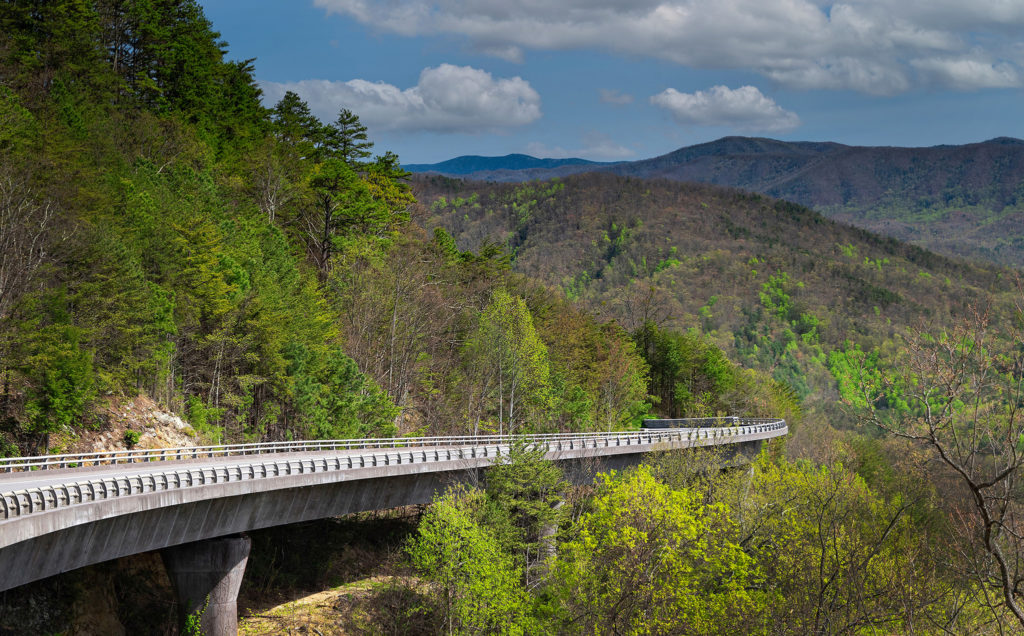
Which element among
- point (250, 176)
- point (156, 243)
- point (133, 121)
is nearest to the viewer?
point (156, 243)

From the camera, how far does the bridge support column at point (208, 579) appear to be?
3259cm

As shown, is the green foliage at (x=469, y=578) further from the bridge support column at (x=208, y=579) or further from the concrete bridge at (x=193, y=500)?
the bridge support column at (x=208, y=579)

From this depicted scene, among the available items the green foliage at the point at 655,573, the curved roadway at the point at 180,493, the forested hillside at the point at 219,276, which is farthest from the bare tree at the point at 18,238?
the green foliage at the point at 655,573

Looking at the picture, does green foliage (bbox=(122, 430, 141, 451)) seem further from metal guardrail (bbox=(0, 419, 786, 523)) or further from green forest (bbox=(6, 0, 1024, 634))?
metal guardrail (bbox=(0, 419, 786, 523))

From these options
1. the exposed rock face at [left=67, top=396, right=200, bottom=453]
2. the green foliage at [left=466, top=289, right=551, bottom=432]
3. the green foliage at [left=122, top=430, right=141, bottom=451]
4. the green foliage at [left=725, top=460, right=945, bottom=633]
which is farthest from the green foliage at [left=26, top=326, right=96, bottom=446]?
the green foliage at [left=466, top=289, right=551, bottom=432]

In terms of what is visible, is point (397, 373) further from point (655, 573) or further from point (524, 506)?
point (655, 573)

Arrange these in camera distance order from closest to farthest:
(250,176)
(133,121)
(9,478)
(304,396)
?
1. (9,478)
2. (304,396)
3. (133,121)
4. (250,176)

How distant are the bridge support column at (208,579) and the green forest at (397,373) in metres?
2.53

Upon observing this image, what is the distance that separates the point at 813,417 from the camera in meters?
136

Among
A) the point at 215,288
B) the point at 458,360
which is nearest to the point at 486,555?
the point at 215,288

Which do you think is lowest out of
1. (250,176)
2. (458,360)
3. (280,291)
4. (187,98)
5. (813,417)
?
(813,417)

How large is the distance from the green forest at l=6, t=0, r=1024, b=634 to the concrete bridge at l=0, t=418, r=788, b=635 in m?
2.75

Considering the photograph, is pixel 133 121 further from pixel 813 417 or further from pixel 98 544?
pixel 813 417

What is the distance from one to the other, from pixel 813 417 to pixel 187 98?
100292 mm
